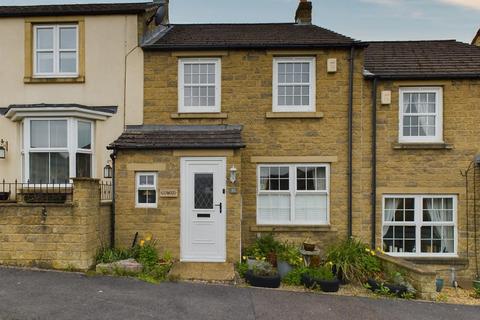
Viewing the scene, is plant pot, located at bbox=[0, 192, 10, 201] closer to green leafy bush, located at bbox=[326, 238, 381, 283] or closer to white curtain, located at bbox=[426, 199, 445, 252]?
green leafy bush, located at bbox=[326, 238, 381, 283]

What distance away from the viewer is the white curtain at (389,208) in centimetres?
1065

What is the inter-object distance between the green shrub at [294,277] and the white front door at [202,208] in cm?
184

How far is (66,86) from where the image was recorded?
10.7 m

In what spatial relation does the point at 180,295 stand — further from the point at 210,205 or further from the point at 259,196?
the point at 259,196

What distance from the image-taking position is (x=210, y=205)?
960cm

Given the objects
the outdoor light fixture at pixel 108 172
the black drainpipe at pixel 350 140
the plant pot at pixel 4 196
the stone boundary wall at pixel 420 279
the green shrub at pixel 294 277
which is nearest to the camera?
the stone boundary wall at pixel 420 279

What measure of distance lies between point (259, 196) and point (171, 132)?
297cm

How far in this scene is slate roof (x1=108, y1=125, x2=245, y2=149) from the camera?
9.38 meters

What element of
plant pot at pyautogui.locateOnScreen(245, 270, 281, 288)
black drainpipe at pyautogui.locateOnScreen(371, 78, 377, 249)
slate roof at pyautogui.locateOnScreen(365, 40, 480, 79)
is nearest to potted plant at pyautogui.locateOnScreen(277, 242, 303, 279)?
plant pot at pyautogui.locateOnScreen(245, 270, 281, 288)

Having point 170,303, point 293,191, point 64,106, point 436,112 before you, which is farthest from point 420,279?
point 64,106

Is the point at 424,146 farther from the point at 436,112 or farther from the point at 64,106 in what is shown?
the point at 64,106

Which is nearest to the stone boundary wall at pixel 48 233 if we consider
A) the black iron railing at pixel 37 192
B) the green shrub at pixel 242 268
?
the black iron railing at pixel 37 192

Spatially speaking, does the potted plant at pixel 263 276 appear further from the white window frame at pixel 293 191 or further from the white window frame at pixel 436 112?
the white window frame at pixel 436 112

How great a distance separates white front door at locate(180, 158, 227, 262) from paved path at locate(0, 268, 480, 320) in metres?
1.69
